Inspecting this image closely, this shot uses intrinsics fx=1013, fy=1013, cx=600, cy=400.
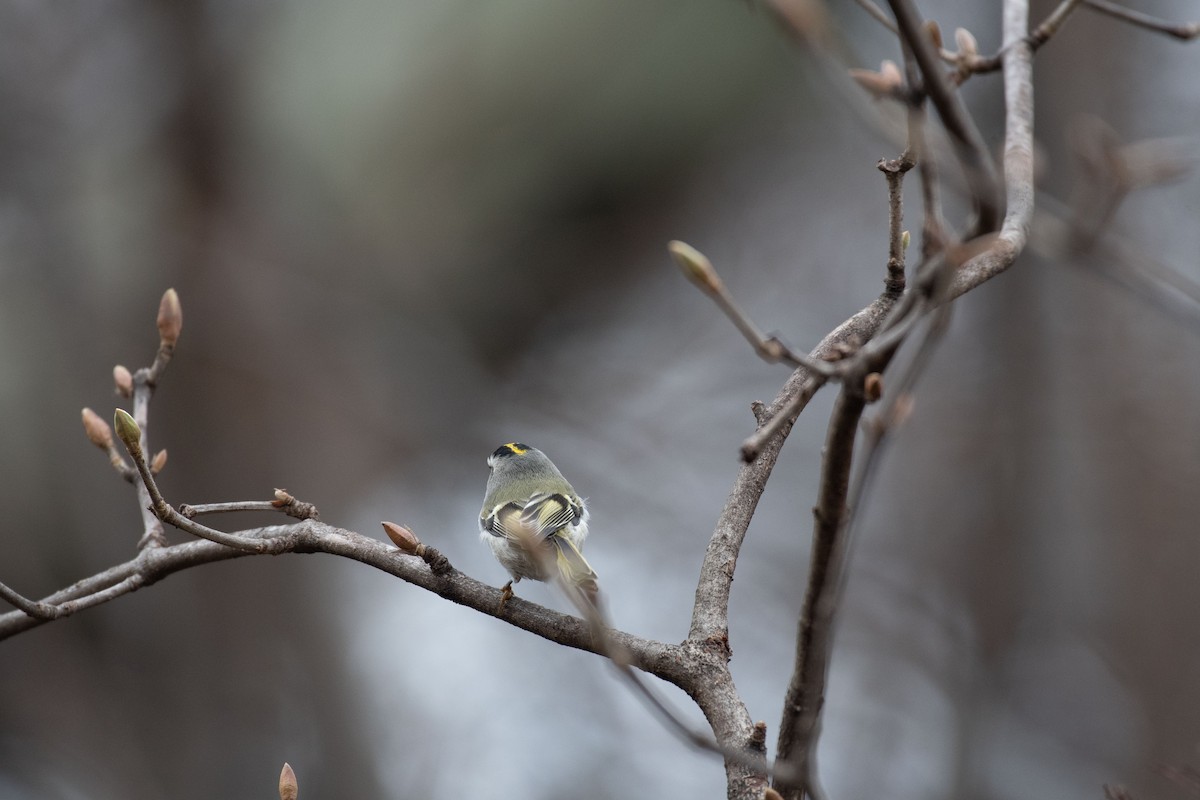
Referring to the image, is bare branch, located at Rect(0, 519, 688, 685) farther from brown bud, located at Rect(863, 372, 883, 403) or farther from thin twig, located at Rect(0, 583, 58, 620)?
brown bud, located at Rect(863, 372, 883, 403)

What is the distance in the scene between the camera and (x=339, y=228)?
4.88 meters

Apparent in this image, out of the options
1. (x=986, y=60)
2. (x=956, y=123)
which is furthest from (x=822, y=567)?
(x=986, y=60)

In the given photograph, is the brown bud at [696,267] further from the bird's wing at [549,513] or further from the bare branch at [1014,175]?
the bird's wing at [549,513]

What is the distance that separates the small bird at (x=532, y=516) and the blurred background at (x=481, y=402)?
6.45ft

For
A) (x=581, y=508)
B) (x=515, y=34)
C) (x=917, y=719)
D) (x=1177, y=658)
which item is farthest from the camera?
(x=515, y=34)

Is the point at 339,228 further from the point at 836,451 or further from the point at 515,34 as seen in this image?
the point at 836,451

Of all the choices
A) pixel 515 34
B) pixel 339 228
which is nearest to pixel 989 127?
pixel 515 34

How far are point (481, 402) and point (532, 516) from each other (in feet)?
9.98

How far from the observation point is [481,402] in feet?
16.3

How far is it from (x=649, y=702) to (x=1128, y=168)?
1.90 ft

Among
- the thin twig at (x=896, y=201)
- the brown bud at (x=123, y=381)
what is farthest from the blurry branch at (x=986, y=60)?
the brown bud at (x=123, y=381)

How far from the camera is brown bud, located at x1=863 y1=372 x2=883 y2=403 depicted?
2.27 feet

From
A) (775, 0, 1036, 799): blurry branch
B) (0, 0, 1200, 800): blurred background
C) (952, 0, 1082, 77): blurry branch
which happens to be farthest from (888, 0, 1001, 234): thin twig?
(0, 0, 1200, 800): blurred background

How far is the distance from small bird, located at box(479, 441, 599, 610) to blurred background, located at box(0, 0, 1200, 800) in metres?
1.97
